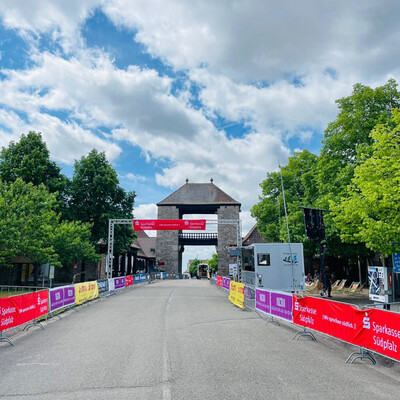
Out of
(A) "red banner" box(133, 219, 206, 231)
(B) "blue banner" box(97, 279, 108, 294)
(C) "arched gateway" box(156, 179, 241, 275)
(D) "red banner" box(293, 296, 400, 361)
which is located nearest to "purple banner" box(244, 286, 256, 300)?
(D) "red banner" box(293, 296, 400, 361)

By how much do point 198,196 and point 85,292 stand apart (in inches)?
1790

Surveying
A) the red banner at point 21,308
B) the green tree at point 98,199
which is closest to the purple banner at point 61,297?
the red banner at point 21,308

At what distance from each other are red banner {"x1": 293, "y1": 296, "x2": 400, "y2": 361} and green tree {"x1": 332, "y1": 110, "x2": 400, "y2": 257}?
6.15 meters

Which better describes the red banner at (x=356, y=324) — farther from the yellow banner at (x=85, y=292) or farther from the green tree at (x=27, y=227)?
the green tree at (x=27, y=227)

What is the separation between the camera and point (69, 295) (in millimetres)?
17328

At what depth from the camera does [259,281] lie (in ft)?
66.5

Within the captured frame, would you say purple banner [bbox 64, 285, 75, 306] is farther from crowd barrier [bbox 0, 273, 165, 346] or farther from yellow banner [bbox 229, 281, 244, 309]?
yellow banner [bbox 229, 281, 244, 309]

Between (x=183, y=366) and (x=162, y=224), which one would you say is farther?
(x=162, y=224)

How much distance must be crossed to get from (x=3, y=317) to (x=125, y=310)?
7405 mm

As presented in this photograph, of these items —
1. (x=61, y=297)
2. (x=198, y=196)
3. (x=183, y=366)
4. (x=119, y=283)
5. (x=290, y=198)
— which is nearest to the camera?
(x=183, y=366)

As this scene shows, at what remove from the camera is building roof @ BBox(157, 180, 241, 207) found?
6412 centimetres

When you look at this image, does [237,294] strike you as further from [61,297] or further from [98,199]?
[98,199]

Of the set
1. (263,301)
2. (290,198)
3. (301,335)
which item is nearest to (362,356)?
(301,335)

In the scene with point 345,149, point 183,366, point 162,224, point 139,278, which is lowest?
point 139,278
